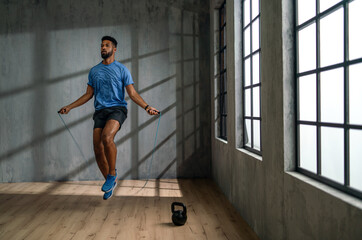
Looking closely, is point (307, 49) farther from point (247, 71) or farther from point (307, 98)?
point (247, 71)

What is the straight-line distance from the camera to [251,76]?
10.4 feet

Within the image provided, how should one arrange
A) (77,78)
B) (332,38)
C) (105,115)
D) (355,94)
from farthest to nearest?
(77,78) < (105,115) < (332,38) < (355,94)

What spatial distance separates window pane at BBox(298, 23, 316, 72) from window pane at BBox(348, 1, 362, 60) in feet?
1.33

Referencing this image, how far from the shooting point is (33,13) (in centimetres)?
534

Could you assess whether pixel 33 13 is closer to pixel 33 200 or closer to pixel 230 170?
pixel 33 200

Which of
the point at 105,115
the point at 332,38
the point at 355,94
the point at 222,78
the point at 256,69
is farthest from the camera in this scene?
the point at 222,78

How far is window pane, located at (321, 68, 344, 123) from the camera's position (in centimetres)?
159

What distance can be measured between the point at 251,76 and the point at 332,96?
Answer: 1.53 metres

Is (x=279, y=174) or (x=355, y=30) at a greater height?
(x=355, y=30)

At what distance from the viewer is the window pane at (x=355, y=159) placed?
1.42 metres

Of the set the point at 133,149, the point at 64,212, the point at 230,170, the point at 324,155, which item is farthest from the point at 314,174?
the point at 133,149

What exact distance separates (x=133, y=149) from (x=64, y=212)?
1.95 m

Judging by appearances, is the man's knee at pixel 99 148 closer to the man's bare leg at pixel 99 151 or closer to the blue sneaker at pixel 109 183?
the man's bare leg at pixel 99 151

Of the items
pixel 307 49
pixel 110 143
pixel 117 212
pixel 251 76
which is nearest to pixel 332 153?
pixel 307 49
